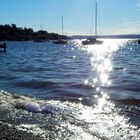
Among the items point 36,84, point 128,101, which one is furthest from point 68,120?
point 36,84

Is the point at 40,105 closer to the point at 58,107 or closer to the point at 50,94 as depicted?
the point at 58,107

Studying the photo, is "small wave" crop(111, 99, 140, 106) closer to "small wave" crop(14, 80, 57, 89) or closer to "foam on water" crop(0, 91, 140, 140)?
"foam on water" crop(0, 91, 140, 140)

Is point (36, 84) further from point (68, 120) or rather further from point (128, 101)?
point (68, 120)

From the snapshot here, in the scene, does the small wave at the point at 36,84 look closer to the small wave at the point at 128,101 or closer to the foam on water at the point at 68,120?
the small wave at the point at 128,101

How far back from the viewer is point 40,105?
51.6 feet

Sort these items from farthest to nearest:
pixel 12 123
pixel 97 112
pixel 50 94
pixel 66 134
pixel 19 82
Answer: pixel 19 82, pixel 50 94, pixel 97 112, pixel 12 123, pixel 66 134

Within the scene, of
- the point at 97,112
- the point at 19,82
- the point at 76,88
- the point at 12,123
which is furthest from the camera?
the point at 19,82

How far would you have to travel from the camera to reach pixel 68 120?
13.1m

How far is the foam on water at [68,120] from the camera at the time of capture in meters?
11.3

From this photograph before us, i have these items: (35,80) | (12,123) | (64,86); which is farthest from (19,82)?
(12,123)

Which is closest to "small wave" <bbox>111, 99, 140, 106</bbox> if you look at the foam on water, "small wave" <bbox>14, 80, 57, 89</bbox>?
the foam on water

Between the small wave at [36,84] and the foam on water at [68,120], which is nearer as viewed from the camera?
the foam on water at [68,120]

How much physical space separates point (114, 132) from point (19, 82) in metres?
15.2

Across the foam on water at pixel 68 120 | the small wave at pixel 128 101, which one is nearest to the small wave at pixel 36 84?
the small wave at pixel 128 101
